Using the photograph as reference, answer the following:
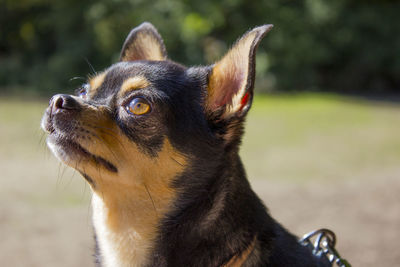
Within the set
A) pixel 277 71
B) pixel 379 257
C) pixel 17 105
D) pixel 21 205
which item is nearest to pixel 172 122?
pixel 379 257

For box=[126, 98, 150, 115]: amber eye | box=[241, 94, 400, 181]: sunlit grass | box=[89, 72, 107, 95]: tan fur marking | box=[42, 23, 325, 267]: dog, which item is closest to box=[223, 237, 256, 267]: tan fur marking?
box=[42, 23, 325, 267]: dog

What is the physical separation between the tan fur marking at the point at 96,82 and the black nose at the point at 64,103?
1.00ft

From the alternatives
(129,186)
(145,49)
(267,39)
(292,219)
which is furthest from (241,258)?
(267,39)

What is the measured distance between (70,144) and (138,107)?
431 millimetres

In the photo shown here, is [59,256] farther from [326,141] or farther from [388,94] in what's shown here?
[388,94]

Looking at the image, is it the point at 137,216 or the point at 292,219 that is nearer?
the point at 137,216

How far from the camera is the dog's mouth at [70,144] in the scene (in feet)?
8.69

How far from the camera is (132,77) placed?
282 centimetres

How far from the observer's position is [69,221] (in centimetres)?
669

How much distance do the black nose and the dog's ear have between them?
0.80 meters

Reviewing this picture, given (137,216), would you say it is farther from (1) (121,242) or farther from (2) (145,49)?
(2) (145,49)

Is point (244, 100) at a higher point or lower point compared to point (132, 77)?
lower

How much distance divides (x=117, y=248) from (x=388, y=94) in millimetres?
18503

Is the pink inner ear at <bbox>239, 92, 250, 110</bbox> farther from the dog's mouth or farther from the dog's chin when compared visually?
the dog's chin
